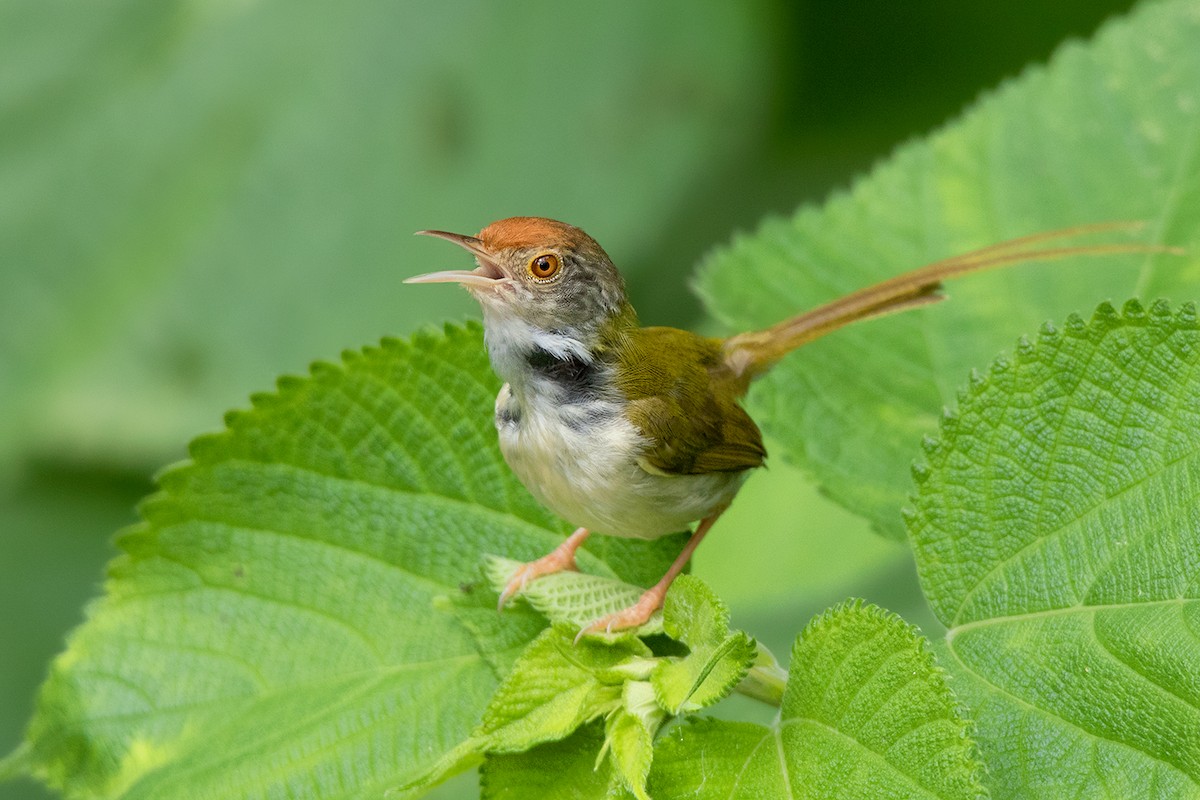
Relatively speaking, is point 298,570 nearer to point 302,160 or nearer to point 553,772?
point 553,772

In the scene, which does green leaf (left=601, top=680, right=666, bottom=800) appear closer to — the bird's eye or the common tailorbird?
the common tailorbird

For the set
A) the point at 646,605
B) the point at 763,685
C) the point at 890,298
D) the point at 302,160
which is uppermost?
the point at 302,160

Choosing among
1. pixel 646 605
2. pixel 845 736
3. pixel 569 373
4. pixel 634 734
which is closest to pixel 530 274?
pixel 569 373

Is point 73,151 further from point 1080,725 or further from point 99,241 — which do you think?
point 1080,725

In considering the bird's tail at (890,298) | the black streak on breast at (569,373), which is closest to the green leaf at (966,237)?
the bird's tail at (890,298)

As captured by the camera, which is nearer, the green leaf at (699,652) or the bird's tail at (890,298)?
the green leaf at (699,652)

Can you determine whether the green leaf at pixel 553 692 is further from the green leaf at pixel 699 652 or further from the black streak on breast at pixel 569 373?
the black streak on breast at pixel 569 373

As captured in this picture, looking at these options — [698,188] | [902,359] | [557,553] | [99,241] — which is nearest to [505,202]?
[698,188]
